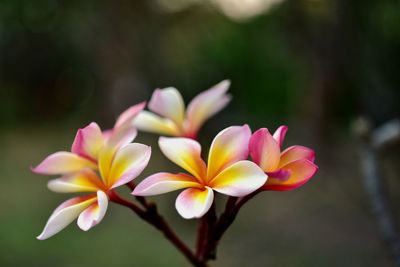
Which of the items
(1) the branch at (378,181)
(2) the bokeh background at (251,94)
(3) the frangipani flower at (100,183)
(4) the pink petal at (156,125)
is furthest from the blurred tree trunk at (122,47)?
(3) the frangipani flower at (100,183)

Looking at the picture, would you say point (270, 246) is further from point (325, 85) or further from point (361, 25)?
A: point (361, 25)

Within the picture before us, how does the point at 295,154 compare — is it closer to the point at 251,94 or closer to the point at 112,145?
the point at 112,145

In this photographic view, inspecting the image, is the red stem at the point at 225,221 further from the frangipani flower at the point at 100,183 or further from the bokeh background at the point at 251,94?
the bokeh background at the point at 251,94

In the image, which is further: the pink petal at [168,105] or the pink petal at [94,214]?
the pink petal at [168,105]

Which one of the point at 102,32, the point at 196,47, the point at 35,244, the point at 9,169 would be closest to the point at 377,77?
the point at 35,244

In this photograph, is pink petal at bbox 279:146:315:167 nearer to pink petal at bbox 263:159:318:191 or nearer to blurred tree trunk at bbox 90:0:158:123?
pink petal at bbox 263:159:318:191

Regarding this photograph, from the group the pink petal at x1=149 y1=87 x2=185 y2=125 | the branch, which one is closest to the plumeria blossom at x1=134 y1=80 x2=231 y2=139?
the pink petal at x1=149 y1=87 x2=185 y2=125

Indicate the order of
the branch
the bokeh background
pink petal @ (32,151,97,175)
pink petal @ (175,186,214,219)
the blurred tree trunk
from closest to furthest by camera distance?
pink petal @ (175,186,214,219) → pink petal @ (32,151,97,175) → the branch → the bokeh background → the blurred tree trunk
